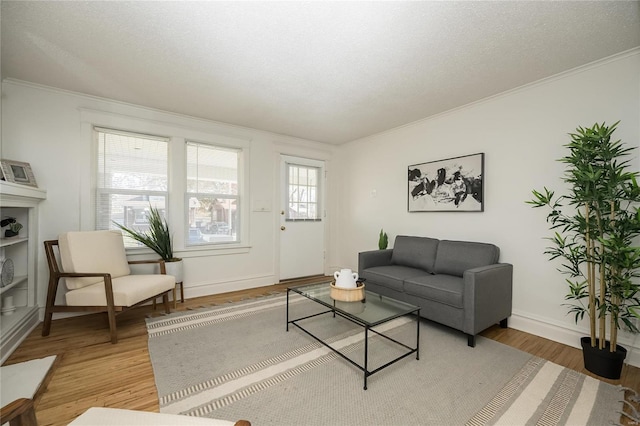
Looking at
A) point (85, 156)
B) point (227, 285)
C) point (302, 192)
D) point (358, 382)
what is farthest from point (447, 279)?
point (85, 156)

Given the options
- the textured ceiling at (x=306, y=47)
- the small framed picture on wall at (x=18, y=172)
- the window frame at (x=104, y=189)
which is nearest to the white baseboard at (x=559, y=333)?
the textured ceiling at (x=306, y=47)

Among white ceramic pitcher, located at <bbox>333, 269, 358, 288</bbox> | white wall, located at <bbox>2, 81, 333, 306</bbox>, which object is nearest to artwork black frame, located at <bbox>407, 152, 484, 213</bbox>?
white ceramic pitcher, located at <bbox>333, 269, 358, 288</bbox>

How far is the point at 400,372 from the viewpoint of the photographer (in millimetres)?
1910

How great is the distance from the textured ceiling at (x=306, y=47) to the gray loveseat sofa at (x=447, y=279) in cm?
172

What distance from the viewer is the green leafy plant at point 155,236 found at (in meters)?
3.16

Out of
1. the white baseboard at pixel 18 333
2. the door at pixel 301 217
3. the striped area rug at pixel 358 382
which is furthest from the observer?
the door at pixel 301 217

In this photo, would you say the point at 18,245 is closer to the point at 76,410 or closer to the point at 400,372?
the point at 76,410

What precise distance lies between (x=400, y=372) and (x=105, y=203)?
139 inches

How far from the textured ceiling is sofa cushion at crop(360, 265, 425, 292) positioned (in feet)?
6.45

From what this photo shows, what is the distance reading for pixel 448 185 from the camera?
11.0 feet

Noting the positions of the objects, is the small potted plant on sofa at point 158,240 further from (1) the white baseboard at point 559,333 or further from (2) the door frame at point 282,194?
(1) the white baseboard at point 559,333

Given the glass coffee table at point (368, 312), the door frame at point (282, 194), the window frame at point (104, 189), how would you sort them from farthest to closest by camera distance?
the door frame at point (282, 194) → the window frame at point (104, 189) → the glass coffee table at point (368, 312)

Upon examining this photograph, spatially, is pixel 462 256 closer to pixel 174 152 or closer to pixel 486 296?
pixel 486 296

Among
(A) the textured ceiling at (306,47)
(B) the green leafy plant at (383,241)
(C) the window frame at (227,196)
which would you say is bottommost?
(B) the green leafy plant at (383,241)
